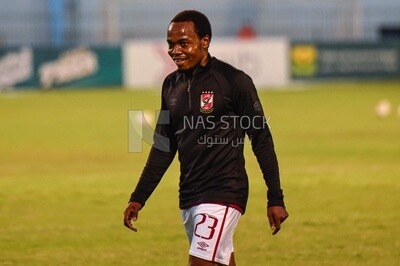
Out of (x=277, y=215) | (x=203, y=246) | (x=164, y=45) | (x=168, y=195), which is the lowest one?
(x=164, y=45)

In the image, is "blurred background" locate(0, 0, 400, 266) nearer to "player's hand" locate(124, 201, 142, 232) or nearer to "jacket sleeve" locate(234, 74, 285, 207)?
"player's hand" locate(124, 201, 142, 232)

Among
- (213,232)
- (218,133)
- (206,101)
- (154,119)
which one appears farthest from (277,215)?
(154,119)

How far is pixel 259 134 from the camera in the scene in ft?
21.9

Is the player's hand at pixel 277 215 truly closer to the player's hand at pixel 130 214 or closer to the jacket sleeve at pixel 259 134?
the jacket sleeve at pixel 259 134

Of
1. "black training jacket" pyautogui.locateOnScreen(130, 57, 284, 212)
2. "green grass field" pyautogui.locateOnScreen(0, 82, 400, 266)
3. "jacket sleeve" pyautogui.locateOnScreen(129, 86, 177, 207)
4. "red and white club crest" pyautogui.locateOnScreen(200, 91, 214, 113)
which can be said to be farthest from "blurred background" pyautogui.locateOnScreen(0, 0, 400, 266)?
"red and white club crest" pyautogui.locateOnScreen(200, 91, 214, 113)

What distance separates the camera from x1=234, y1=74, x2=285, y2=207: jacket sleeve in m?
6.62

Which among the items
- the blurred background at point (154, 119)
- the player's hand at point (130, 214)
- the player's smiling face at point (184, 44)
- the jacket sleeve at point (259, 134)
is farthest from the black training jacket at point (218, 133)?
the blurred background at point (154, 119)

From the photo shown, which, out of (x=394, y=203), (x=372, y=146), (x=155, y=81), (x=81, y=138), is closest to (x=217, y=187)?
(x=394, y=203)

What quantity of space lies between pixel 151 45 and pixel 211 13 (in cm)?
769

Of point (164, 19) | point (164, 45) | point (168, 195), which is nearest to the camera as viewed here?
point (168, 195)

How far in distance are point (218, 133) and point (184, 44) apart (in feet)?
1.92

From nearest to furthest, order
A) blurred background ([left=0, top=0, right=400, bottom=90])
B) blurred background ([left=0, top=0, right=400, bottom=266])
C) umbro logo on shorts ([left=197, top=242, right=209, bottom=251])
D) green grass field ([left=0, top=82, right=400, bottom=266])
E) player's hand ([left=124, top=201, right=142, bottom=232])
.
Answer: umbro logo on shorts ([left=197, top=242, right=209, bottom=251])
player's hand ([left=124, top=201, right=142, bottom=232])
green grass field ([left=0, top=82, right=400, bottom=266])
blurred background ([left=0, top=0, right=400, bottom=266])
blurred background ([left=0, top=0, right=400, bottom=90])

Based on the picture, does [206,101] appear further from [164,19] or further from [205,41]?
[164,19]

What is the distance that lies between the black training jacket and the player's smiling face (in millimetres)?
114
